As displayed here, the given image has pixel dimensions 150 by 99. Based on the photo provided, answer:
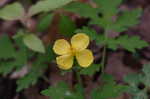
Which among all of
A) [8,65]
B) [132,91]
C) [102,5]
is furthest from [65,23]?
[132,91]

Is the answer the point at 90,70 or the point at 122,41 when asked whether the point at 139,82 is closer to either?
the point at 122,41

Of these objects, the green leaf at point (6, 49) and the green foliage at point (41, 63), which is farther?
the green leaf at point (6, 49)

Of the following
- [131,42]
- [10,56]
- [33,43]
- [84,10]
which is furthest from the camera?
[10,56]

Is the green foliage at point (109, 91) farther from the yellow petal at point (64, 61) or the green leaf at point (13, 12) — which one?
the green leaf at point (13, 12)

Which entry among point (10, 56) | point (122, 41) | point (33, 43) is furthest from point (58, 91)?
point (10, 56)

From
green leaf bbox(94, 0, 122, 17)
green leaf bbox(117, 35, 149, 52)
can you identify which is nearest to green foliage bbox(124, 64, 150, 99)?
green leaf bbox(117, 35, 149, 52)

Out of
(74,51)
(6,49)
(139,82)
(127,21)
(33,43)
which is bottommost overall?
(139,82)

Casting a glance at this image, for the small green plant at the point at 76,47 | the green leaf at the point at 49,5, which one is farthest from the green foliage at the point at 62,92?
the green leaf at the point at 49,5
